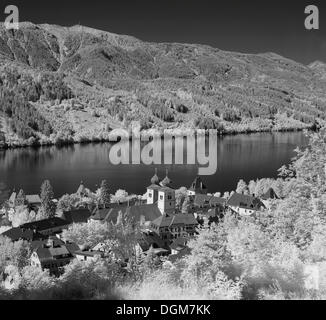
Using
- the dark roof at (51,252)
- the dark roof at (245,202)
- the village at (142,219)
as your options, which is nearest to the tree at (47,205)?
the village at (142,219)

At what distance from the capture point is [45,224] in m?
53.1

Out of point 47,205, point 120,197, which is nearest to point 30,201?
point 47,205

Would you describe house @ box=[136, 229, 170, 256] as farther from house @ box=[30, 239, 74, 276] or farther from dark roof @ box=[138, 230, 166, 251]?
house @ box=[30, 239, 74, 276]

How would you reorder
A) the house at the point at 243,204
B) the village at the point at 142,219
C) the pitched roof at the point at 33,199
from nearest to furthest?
the village at the point at 142,219
the house at the point at 243,204
the pitched roof at the point at 33,199

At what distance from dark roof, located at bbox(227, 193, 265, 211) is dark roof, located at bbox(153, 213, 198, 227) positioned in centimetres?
1395

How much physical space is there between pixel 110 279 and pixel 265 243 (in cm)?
575

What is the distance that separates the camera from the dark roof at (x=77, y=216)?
57125 mm

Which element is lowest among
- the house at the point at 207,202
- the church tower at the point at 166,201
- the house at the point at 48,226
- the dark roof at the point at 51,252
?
the house at the point at 48,226

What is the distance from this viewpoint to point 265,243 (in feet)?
52.7

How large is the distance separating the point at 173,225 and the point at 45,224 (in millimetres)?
14627

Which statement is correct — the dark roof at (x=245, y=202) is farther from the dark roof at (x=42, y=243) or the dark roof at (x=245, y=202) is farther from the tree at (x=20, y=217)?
the dark roof at (x=42, y=243)

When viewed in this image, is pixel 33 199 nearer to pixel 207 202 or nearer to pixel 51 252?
pixel 207 202

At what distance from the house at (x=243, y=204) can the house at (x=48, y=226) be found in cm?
2468

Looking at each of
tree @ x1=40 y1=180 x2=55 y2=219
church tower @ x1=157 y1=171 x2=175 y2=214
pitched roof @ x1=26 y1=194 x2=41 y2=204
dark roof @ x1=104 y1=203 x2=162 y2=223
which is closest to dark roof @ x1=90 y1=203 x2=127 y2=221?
dark roof @ x1=104 y1=203 x2=162 y2=223
